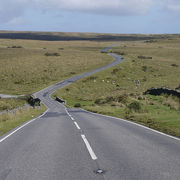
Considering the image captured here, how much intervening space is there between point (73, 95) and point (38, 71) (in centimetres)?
3075

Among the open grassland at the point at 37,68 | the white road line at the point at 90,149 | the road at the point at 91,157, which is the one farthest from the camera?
the open grassland at the point at 37,68

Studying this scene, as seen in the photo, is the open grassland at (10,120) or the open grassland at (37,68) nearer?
the open grassland at (10,120)

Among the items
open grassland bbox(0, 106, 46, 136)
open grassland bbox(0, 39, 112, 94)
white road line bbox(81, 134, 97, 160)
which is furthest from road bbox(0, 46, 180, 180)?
open grassland bbox(0, 39, 112, 94)

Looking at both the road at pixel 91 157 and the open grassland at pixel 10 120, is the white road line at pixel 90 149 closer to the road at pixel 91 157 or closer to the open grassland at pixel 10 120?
the road at pixel 91 157

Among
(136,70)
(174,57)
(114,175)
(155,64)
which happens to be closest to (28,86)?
(136,70)

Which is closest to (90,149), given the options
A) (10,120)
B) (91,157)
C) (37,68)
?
(91,157)

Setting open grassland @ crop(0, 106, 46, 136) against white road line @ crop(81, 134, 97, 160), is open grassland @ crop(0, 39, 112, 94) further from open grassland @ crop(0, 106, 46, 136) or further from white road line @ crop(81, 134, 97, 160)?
white road line @ crop(81, 134, 97, 160)

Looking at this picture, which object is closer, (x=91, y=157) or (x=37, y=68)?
(x=91, y=157)

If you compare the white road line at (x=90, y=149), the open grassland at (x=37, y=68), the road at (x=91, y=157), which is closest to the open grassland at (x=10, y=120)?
the road at (x=91, y=157)

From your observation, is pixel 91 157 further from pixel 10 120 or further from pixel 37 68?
pixel 37 68

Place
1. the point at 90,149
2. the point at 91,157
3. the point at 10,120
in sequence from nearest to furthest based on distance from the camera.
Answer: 1. the point at 91,157
2. the point at 90,149
3. the point at 10,120

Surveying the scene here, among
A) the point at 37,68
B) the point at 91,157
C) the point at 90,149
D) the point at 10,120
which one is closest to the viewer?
the point at 91,157

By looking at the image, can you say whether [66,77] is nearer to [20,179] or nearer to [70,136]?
[70,136]

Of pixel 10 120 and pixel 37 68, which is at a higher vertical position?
pixel 10 120
